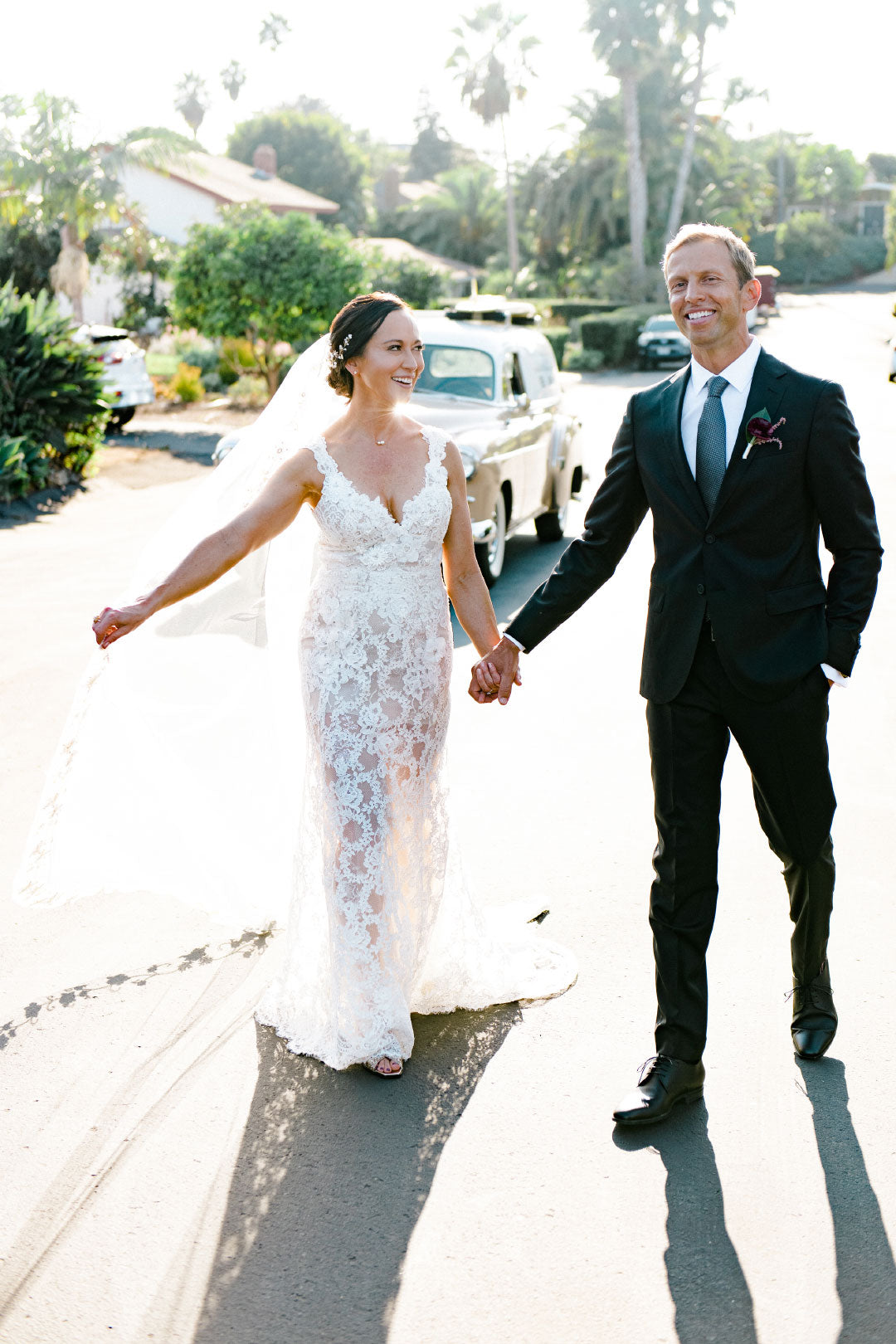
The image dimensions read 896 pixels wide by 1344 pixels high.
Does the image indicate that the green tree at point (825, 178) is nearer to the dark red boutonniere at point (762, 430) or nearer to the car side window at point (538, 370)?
the car side window at point (538, 370)

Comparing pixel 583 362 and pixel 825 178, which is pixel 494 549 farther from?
pixel 825 178

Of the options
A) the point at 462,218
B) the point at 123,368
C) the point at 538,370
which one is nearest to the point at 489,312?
the point at 538,370

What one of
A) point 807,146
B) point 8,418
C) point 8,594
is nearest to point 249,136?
point 807,146

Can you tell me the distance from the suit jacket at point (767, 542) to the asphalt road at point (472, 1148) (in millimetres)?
1156

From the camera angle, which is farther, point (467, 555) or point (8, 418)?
point (8, 418)

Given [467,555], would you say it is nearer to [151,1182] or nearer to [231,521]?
[231,521]

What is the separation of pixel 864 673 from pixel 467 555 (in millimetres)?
4817

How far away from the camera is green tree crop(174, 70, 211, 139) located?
8944 centimetres

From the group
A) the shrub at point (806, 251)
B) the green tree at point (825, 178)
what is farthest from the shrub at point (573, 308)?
the green tree at point (825, 178)

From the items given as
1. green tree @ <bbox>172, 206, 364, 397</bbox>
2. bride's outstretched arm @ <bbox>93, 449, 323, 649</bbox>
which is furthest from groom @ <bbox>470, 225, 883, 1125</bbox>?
green tree @ <bbox>172, 206, 364, 397</bbox>

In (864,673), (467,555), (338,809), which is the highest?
A: (467,555)

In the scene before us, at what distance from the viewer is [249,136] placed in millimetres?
77438

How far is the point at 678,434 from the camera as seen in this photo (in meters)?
3.48

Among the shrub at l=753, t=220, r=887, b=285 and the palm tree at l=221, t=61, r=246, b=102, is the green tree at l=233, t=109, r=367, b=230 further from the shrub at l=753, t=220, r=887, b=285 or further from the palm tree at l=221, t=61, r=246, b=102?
the shrub at l=753, t=220, r=887, b=285
